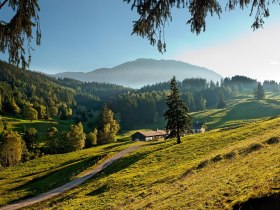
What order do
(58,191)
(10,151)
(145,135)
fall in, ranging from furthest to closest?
1. (145,135)
2. (10,151)
3. (58,191)

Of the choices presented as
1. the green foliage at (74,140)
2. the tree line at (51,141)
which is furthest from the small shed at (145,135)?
the green foliage at (74,140)

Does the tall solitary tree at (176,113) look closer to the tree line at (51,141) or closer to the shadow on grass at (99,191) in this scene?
the shadow on grass at (99,191)

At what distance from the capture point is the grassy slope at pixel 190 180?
20.7 metres

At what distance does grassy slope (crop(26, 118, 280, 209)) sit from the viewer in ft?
67.9

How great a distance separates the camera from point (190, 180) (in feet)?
107

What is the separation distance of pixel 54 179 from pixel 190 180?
41954mm

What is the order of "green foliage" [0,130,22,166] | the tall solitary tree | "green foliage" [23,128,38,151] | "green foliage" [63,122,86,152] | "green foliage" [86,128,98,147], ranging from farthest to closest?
"green foliage" [86,128,98,147] < "green foliage" [23,128,38,151] < "green foliage" [63,122,86,152] < "green foliage" [0,130,22,166] < the tall solitary tree

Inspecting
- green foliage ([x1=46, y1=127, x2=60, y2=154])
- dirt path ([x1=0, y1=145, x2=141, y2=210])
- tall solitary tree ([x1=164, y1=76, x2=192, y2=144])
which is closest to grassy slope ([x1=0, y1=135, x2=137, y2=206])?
dirt path ([x1=0, y1=145, x2=141, y2=210])

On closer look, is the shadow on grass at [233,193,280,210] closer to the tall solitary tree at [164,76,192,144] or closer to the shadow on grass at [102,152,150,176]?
the shadow on grass at [102,152,150,176]

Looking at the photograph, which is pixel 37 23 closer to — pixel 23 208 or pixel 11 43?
pixel 11 43

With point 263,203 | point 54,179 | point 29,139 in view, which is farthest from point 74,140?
point 263,203

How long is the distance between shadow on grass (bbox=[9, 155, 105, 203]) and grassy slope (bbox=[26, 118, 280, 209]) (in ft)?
31.9

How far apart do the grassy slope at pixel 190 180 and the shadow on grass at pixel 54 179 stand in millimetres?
9733

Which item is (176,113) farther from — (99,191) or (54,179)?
(99,191)
